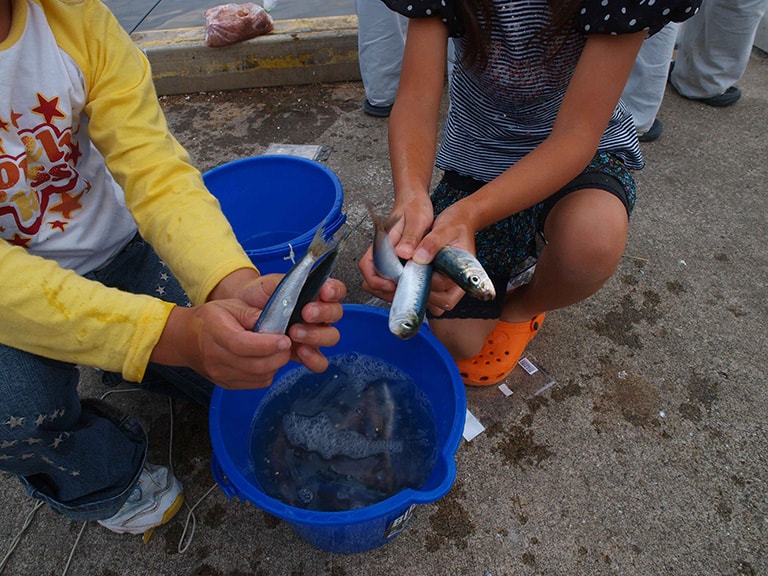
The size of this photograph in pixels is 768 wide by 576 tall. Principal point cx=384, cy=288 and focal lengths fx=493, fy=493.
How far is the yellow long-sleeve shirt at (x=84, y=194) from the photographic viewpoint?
1224 mm

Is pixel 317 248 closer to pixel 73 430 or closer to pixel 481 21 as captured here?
pixel 73 430

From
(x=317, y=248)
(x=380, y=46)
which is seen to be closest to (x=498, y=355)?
(x=317, y=248)

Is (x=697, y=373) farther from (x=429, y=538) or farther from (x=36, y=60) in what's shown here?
(x=36, y=60)

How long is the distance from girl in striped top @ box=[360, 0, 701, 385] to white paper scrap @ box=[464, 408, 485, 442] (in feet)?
0.56

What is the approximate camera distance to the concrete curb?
4168 millimetres

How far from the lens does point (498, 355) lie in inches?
85.0

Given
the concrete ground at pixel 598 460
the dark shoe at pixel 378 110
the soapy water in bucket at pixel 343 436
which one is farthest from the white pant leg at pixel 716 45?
the soapy water in bucket at pixel 343 436

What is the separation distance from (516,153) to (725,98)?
289 cm

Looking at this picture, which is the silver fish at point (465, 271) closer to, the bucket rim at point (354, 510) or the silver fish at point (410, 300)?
the silver fish at point (410, 300)

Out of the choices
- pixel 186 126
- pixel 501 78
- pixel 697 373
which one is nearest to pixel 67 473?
pixel 501 78

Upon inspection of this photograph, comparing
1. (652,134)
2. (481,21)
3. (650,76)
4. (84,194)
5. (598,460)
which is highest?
(481,21)

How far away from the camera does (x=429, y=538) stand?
1.74m

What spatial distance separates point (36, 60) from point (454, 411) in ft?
5.19

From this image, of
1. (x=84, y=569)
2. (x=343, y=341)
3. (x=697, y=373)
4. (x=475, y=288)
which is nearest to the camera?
(x=475, y=288)
